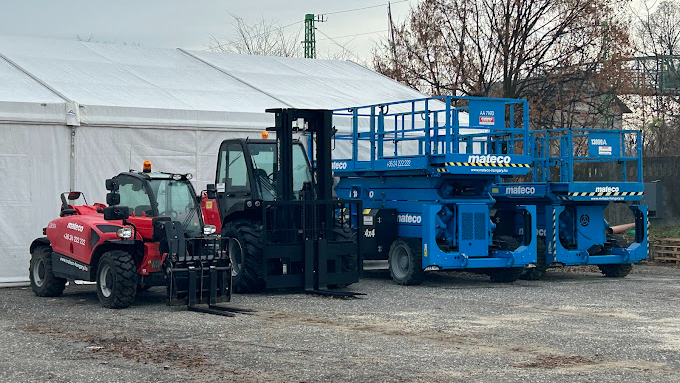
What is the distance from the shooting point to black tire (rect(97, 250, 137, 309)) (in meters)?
13.5

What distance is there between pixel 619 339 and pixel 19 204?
1044cm

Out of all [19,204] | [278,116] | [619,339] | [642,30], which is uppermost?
[642,30]

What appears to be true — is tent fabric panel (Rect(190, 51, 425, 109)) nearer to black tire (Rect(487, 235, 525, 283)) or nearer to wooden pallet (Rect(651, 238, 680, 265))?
black tire (Rect(487, 235, 525, 283))

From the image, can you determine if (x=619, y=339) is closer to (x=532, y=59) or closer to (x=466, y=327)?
(x=466, y=327)

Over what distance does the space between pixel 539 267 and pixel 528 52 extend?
13.8m

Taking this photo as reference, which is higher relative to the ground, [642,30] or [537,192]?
[642,30]

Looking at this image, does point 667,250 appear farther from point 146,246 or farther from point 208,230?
point 146,246

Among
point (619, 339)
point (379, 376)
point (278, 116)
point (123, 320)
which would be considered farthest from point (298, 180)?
point (379, 376)

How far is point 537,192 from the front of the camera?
742 inches

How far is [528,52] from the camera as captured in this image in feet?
102

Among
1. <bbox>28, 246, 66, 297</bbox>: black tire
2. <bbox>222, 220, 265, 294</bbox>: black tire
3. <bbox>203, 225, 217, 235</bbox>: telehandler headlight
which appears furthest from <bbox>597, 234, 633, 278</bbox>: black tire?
<bbox>28, 246, 66, 297</bbox>: black tire

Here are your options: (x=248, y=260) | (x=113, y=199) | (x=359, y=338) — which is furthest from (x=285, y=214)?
(x=359, y=338)

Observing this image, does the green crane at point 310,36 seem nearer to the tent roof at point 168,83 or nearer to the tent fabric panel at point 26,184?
the tent roof at point 168,83

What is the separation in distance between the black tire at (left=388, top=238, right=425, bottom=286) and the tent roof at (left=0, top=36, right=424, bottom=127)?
4007mm
